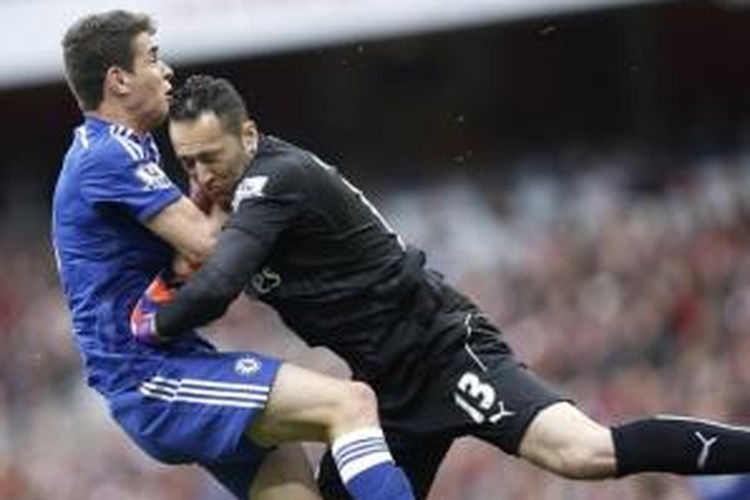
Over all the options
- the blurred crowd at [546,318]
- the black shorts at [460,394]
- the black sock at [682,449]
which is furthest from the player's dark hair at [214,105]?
the blurred crowd at [546,318]

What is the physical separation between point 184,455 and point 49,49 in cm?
888

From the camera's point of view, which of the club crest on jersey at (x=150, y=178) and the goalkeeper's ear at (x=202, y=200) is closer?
the club crest on jersey at (x=150, y=178)

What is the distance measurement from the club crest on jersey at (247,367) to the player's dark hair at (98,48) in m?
0.89

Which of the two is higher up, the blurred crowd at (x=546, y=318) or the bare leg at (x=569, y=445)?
the bare leg at (x=569, y=445)

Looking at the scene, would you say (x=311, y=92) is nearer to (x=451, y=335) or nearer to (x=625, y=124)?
(x=625, y=124)

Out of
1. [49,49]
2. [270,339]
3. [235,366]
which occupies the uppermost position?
[235,366]

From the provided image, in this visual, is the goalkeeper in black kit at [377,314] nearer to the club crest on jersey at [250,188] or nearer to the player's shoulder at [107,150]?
the club crest on jersey at [250,188]

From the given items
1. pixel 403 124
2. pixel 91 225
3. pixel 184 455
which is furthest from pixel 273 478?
pixel 403 124

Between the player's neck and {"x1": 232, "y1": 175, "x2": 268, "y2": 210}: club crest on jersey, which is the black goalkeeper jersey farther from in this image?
the player's neck

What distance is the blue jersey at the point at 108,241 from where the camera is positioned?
7.08m

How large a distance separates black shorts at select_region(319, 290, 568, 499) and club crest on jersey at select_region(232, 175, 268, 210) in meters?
0.65

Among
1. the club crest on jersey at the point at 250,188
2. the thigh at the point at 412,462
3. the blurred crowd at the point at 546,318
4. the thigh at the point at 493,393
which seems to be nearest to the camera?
the club crest on jersey at the point at 250,188

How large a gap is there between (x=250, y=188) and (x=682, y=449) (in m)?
1.46

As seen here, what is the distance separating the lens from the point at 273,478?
24.4ft
